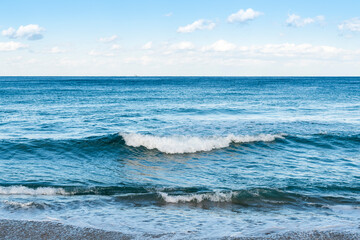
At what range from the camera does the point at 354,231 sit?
7648 mm

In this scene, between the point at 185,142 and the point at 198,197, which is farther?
the point at 185,142

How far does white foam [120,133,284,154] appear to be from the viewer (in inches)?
711

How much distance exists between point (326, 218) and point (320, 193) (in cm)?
252

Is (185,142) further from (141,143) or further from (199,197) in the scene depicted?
(199,197)

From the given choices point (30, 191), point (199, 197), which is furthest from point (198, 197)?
point (30, 191)

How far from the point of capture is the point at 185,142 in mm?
18922

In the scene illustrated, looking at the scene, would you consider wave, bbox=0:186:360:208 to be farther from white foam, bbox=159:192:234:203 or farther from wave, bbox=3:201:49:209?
wave, bbox=3:201:49:209

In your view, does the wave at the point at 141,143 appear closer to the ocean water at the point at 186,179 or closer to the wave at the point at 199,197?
the ocean water at the point at 186,179

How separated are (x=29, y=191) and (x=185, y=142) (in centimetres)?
949

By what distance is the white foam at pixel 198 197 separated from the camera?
33.1 ft

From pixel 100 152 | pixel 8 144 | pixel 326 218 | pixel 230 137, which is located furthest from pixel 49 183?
pixel 230 137

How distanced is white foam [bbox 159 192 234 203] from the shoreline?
8.87 feet

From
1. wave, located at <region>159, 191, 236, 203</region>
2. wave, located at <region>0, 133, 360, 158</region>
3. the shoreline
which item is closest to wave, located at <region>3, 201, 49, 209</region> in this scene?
the shoreline

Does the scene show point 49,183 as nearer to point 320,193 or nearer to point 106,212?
point 106,212
